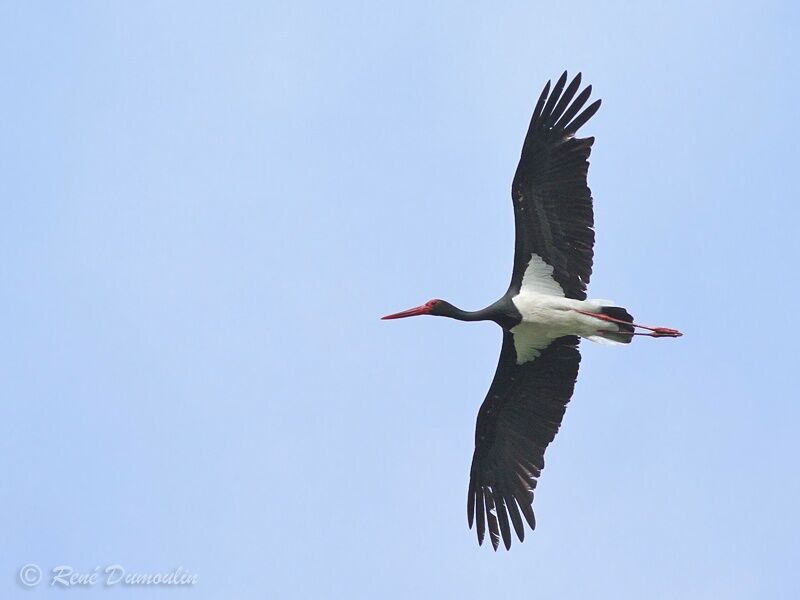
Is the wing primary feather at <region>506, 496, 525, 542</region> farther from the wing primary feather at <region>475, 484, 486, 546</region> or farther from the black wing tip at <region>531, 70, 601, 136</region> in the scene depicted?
the black wing tip at <region>531, 70, 601, 136</region>

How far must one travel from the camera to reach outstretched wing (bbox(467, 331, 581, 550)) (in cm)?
1995

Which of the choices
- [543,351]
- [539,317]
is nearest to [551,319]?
[539,317]

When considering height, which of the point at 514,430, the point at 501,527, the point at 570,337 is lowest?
the point at 501,527

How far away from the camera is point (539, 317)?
19406 mm

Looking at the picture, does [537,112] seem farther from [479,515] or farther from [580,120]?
Result: [479,515]

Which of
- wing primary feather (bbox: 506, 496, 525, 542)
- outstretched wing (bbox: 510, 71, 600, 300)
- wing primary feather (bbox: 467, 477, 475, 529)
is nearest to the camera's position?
outstretched wing (bbox: 510, 71, 600, 300)

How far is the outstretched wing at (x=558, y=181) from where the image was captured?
18922mm

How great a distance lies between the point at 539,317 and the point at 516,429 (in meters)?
1.76

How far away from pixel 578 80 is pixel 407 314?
419 centimetres

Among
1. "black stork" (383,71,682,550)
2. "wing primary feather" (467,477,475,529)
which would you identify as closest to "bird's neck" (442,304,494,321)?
"black stork" (383,71,682,550)

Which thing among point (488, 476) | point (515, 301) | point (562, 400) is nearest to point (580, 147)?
point (515, 301)

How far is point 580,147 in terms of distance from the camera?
18.9m

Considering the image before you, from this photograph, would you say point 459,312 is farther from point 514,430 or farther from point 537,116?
point 537,116

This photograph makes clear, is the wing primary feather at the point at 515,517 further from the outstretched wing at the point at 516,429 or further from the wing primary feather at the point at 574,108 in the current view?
the wing primary feather at the point at 574,108
